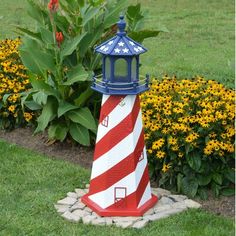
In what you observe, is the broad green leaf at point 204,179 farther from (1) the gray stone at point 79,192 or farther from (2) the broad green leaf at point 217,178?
(1) the gray stone at point 79,192

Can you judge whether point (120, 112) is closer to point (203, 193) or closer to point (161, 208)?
point (161, 208)

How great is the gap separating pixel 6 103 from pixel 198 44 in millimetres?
4866

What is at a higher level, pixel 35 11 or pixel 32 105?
pixel 35 11

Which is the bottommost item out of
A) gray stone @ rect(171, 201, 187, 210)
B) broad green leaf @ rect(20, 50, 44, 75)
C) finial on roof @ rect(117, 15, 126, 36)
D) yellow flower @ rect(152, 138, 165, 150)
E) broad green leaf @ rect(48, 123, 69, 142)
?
gray stone @ rect(171, 201, 187, 210)

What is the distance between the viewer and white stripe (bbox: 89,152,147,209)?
14.8 feet

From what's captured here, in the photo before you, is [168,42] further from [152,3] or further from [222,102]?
[222,102]

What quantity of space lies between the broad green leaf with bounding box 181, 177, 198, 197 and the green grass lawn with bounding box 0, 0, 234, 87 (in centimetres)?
196

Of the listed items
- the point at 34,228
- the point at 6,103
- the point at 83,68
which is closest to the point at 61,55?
the point at 83,68

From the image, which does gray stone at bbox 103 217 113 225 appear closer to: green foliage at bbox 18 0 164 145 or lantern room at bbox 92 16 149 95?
lantern room at bbox 92 16 149 95

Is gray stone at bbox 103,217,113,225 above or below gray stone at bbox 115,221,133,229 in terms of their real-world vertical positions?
above

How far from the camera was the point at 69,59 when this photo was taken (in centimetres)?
573

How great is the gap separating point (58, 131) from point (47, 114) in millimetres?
282

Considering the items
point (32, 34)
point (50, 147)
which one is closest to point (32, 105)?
point (50, 147)

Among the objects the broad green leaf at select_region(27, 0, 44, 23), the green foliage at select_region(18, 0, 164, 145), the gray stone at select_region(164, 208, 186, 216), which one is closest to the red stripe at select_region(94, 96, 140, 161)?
the gray stone at select_region(164, 208, 186, 216)
